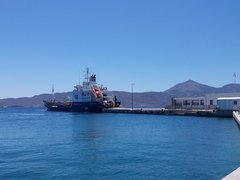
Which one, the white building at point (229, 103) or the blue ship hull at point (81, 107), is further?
the blue ship hull at point (81, 107)

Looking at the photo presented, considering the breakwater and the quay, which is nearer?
the breakwater

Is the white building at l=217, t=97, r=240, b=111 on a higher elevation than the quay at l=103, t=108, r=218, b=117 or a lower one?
higher

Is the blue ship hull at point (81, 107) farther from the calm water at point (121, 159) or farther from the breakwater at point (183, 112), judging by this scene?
the calm water at point (121, 159)

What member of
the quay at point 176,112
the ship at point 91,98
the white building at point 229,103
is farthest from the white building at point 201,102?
the ship at point 91,98

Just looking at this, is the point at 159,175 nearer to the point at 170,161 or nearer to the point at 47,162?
the point at 170,161

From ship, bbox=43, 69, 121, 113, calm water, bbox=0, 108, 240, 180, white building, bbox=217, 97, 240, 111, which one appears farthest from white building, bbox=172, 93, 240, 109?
calm water, bbox=0, 108, 240, 180

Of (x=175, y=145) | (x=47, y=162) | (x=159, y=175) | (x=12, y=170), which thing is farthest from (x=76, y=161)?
(x=175, y=145)

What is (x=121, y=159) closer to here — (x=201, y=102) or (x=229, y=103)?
Answer: (x=229, y=103)

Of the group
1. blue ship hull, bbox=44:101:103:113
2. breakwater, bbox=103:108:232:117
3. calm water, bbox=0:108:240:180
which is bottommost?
calm water, bbox=0:108:240:180

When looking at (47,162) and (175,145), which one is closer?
(47,162)

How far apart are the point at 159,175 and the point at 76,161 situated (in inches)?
290

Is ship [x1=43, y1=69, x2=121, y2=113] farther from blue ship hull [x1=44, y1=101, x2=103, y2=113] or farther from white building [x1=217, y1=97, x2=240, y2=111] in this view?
white building [x1=217, y1=97, x2=240, y2=111]

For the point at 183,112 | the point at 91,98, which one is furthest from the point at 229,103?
the point at 91,98

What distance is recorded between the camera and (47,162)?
27.5 meters
